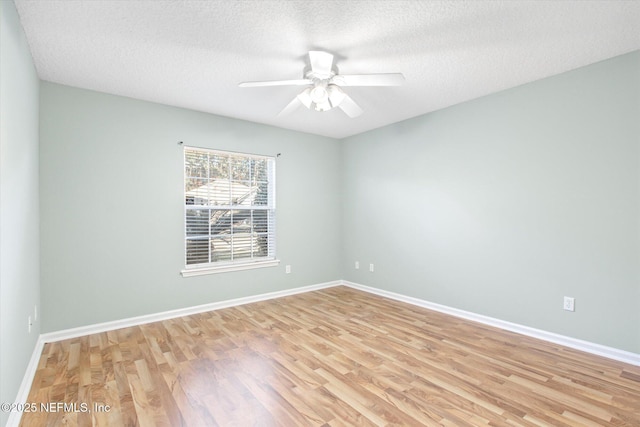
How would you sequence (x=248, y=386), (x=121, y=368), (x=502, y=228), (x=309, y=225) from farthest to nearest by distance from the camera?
1. (x=309, y=225)
2. (x=502, y=228)
3. (x=121, y=368)
4. (x=248, y=386)

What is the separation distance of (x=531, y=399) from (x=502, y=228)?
5.67 feet

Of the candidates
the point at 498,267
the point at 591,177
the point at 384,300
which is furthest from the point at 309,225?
the point at 591,177

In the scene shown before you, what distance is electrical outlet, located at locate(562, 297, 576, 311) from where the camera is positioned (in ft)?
9.07

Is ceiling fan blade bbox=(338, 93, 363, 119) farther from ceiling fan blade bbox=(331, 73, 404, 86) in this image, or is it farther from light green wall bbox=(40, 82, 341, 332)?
light green wall bbox=(40, 82, 341, 332)

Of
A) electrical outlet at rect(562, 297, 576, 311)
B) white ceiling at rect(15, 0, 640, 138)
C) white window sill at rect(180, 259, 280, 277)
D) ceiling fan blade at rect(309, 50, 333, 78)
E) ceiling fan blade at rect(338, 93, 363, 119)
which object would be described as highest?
white ceiling at rect(15, 0, 640, 138)

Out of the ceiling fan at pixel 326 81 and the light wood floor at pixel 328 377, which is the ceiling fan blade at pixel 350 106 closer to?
the ceiling fan at pixel 326 81

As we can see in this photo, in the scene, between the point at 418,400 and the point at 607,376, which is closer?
the point at 418,400

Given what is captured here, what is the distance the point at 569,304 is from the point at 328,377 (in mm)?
2295

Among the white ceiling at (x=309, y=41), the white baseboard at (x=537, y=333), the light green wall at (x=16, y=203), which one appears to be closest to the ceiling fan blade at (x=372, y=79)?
the white ceiling at (x=309, y=41)

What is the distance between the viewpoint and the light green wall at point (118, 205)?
2967 mm

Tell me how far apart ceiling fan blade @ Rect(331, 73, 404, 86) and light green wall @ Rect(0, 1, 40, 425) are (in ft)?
6.62

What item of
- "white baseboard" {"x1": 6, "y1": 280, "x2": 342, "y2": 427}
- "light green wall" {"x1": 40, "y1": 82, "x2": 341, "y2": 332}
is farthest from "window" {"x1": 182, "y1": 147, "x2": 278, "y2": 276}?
"white baseboard" {"x1": 6, "y1": 280, "x2": 342, "y2": 427}

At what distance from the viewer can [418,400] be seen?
198cm

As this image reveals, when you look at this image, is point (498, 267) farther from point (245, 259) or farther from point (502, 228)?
point (245, 259)
